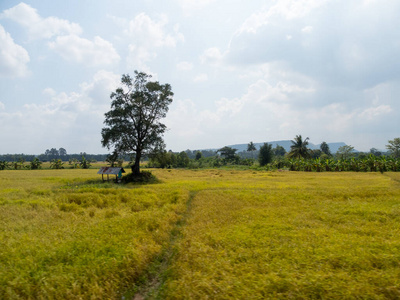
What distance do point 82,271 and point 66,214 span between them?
23.6ft

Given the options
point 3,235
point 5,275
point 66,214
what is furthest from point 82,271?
point 66,214

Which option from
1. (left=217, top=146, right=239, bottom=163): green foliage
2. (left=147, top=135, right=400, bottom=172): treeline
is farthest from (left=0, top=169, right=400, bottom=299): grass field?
(left=217, top=146, right=239, bottom=163): green foliage

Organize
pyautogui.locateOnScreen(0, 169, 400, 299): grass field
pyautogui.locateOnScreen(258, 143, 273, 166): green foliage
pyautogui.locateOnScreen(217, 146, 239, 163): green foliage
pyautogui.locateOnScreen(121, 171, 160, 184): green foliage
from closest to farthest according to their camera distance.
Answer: pyautogui.locateOnScreen(0, 169, 400, 299): grass field, pyautogui.locateOnScreen(121, 171, 160, 184): green foliage, pyautogui.locateOnScreen(258, 143, 273, 166): green foliage, pyautogui.locateOnScreen(217, 146, 239, 163): green foliage

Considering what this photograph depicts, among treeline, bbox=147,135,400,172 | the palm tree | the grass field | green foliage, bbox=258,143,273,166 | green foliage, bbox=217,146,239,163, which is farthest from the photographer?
green foliage, bbox=217,146,239,163

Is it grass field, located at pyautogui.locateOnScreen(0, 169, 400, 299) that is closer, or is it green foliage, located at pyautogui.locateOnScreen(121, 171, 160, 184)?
grass field, located at pyautogui.locateOnScreen(0, 169, 400, 299)

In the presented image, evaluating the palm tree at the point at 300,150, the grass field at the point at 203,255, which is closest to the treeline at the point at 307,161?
the palm tree at the point at 300,150

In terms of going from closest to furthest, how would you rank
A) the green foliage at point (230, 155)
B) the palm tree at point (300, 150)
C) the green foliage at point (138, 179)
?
the green foliage at point (138, 179), the palm tree at point (300, 150), the green foliage at point (230, 155)

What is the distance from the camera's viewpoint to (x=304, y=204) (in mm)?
14211

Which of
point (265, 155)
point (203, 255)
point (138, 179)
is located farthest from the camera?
point (265, 155)

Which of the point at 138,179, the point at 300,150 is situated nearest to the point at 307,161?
the point at 300,150

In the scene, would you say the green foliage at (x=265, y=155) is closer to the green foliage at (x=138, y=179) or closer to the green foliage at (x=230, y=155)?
the green foliage at (x=230, y=155)

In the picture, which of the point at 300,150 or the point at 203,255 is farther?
the point at 300,150

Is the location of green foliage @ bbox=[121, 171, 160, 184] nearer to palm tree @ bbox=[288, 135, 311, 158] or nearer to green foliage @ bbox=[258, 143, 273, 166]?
palm tree @ bbox=[288, 135, 311, 158]

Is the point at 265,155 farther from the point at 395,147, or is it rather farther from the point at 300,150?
the point at 395,147
